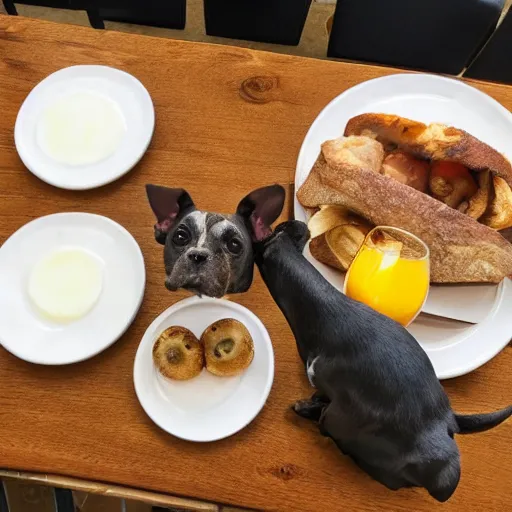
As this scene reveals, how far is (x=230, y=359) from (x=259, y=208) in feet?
0.71

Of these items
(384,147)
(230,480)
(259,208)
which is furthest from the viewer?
(384,147)

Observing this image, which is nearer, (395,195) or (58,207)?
(395,195)

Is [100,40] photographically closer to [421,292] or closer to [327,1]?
[421,292]

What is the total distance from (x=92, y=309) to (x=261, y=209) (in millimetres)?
307

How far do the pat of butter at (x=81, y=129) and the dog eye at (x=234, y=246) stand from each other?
1.19 ft

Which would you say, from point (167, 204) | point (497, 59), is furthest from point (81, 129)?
point (497, 59)

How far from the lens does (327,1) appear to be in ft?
6.10

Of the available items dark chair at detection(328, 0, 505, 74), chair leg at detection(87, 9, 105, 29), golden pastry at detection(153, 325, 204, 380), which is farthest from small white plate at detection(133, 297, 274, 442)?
chair leg at detection(87, 9, 105, 29)

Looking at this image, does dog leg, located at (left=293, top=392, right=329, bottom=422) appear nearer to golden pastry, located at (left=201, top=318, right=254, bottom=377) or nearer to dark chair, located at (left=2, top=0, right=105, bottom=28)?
golden pastry, located at (left=201, top=318, right=254, bottom=377)

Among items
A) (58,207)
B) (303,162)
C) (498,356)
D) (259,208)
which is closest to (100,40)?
(58,207)

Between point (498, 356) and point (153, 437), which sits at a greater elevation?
point (498, 356)

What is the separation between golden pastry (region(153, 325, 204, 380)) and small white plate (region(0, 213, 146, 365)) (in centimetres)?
6

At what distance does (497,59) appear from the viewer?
46.0 inches

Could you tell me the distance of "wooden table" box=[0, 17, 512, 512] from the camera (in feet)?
2.42
